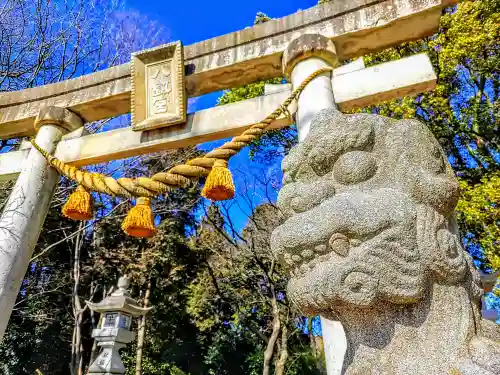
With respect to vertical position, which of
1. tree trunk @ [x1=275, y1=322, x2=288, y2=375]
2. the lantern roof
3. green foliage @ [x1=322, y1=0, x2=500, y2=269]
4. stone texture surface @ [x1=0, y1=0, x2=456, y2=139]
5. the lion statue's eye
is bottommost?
the lion statue's eye

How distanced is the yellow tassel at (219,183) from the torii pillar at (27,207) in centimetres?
233

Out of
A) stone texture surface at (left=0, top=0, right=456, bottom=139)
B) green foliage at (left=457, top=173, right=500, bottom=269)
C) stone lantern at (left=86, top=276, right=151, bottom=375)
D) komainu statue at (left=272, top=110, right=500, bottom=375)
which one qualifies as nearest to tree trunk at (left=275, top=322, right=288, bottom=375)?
stone lantern at (left=86, top=276, right=151, bottom=375)

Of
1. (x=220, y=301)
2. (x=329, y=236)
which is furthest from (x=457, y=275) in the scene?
(x=220, y=301)

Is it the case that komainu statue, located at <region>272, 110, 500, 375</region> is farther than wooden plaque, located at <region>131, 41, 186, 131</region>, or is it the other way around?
wooden plaque, located at <region>131, 41, 186, 131</region>

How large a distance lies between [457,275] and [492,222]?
6.16 meters

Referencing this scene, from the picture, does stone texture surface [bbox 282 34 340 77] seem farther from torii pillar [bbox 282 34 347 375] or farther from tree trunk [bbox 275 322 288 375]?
tree trunk [bbox 275 322 288 375]

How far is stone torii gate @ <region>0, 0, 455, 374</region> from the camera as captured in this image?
11.4 ft

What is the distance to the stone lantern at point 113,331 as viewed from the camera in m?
5.55

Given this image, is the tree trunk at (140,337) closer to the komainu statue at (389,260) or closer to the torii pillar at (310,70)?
the torii pillar at (310,70)

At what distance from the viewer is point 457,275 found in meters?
1.36

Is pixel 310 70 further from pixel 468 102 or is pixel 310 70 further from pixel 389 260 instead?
pixel 468 102

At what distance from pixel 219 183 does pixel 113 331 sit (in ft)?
13.7

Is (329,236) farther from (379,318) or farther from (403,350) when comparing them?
(403,350)

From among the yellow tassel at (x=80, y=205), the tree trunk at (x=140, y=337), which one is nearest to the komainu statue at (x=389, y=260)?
the yellow tassel at (x=80, y=205)
